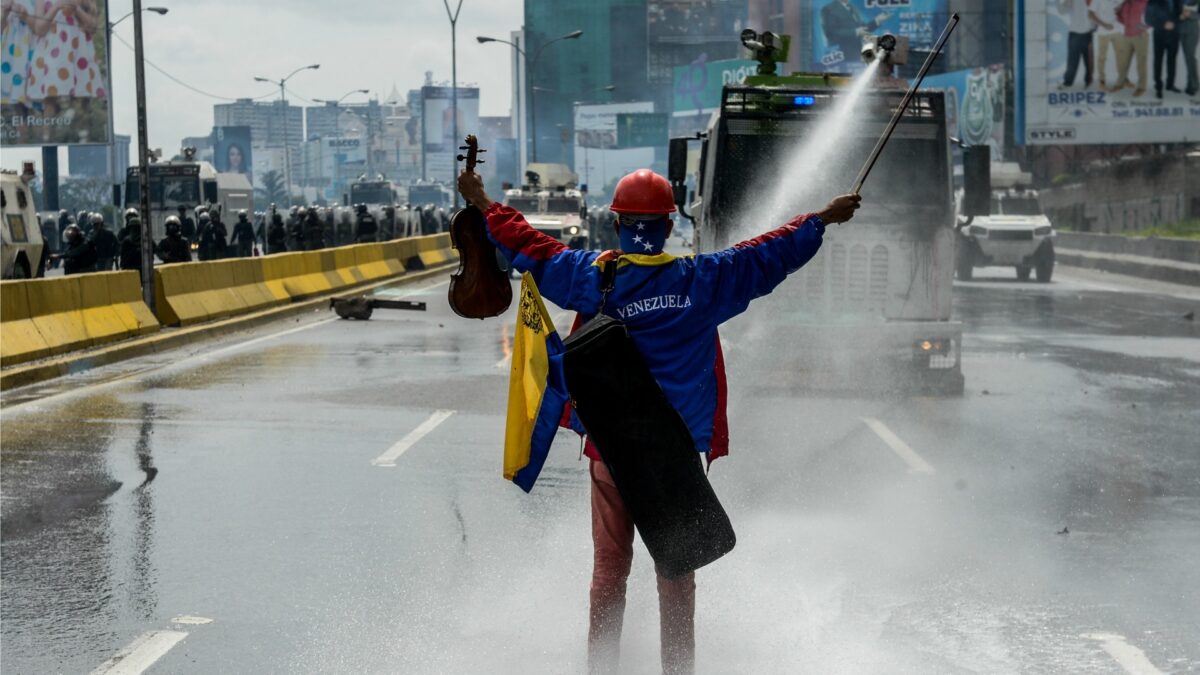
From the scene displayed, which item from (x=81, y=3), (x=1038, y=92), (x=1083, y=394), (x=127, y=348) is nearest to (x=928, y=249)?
(x=1083, y=394)

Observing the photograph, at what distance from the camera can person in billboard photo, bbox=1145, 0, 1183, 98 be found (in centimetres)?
6094

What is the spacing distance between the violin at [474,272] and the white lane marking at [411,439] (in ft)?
20.5

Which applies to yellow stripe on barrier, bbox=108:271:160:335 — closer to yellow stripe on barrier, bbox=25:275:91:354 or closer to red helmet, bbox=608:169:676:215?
yellow stripe on barrier, bbox=25:275:91:354

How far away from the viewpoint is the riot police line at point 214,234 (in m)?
27.8

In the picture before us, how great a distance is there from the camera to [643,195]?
531 cm

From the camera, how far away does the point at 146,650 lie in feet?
22.1

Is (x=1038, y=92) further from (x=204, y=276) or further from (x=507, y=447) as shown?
(x=507, y=447)

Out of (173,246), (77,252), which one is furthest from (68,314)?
(173,246)

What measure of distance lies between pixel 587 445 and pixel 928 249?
11037 mm

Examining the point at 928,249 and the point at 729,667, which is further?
the point at 928,249

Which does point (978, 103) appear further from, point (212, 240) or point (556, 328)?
point (556, 328)

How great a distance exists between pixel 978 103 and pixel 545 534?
76.7 m

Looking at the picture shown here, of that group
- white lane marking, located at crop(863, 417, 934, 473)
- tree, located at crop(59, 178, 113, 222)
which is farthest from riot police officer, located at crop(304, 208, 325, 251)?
tree, located at crop(59, 178, 113, 222)

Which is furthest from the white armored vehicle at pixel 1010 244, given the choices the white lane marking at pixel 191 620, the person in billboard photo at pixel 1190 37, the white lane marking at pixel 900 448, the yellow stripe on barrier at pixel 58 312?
the white lane marking at pixel 191 620
